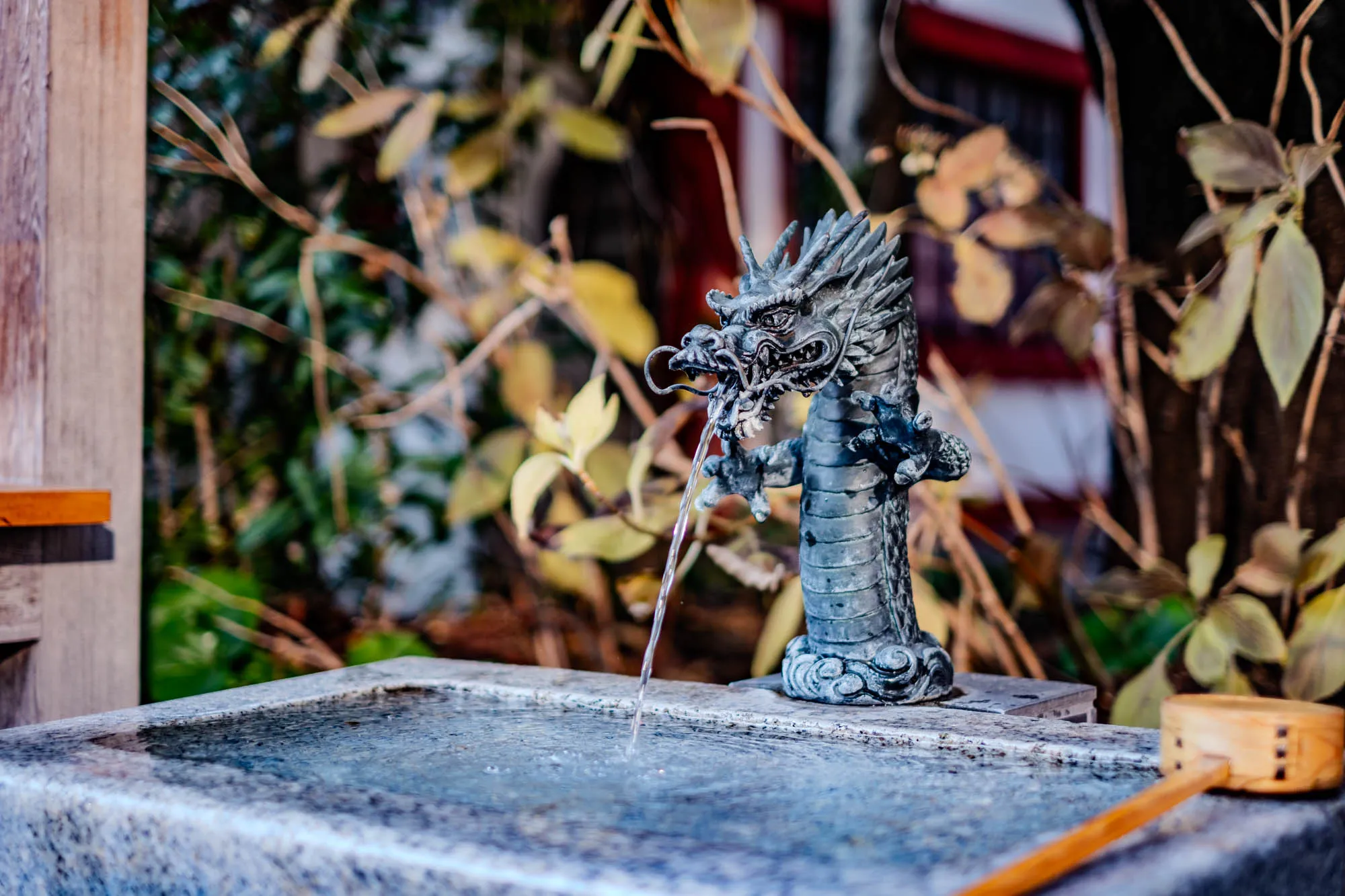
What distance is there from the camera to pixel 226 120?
3328mm

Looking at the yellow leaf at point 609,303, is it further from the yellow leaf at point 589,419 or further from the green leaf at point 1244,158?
the green leaf at point 1244,158

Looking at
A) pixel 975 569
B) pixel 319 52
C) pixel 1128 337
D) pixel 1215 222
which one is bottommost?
pixel 975 569

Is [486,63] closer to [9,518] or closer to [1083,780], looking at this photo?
[9,518]

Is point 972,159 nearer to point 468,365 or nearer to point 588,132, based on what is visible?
point 588,132

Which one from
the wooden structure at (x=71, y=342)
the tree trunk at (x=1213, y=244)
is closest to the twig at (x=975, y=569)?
the tree trunk at (x=1213, y=244)

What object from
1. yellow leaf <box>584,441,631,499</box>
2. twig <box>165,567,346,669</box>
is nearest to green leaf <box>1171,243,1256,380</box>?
yellow leaf <box>584,441,631,499</box>

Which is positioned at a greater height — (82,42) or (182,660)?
(82,42)

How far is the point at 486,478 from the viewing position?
3.17m

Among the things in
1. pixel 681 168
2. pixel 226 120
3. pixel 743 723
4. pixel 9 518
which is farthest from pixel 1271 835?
pixel 681 168

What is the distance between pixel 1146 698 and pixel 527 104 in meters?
2.10

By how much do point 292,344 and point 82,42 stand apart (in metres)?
1.68

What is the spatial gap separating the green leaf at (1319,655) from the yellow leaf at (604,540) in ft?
3.36

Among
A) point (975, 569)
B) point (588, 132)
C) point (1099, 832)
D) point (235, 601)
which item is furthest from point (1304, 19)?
point (235, 601)

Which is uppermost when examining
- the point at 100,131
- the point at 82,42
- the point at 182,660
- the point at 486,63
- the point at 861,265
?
the point at 486,63
